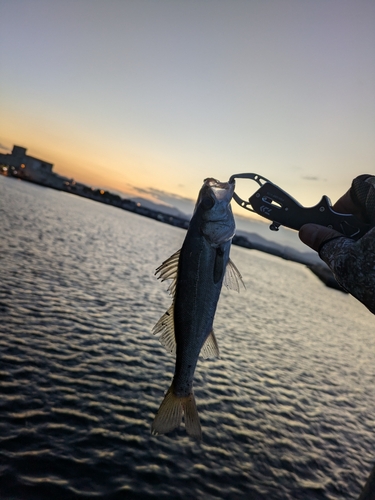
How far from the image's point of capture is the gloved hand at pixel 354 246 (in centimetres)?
380

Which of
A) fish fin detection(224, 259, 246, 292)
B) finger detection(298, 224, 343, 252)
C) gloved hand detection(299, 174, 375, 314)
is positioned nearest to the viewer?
gloved hand detection(299, 174, 375, 314)

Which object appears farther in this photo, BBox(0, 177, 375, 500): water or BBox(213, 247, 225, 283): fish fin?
BBox(0, 177, 375, 500): water

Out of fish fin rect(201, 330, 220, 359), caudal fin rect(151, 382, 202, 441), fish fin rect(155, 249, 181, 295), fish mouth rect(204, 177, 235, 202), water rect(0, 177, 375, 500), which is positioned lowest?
water rect(0, 177, 375, 500)

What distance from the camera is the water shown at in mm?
8312

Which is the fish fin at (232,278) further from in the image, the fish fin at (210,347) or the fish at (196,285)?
the fish fin at (210,347)

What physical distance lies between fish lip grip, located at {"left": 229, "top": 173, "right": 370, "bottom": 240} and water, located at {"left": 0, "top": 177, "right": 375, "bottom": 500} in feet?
25.0

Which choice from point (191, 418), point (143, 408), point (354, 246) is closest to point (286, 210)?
point (354, 246)

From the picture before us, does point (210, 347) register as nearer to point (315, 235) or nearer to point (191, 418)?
point (191, 418)

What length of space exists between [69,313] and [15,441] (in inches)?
384

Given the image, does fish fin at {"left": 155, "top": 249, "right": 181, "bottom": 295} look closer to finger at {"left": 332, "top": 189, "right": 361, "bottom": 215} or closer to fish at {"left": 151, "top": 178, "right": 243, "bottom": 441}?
fish at {"left": 151, "top": 178, "right": 243, "bottom": 441}

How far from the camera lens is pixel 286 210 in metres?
4.91

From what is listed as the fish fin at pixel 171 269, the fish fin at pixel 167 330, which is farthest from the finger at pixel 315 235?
the fish fin at pixel 167 330

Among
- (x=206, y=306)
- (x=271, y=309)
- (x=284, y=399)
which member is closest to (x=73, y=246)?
(x=271, y=309)

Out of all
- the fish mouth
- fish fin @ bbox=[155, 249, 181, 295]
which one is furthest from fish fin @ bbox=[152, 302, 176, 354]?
the fish mouth
